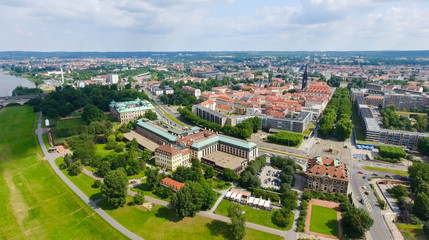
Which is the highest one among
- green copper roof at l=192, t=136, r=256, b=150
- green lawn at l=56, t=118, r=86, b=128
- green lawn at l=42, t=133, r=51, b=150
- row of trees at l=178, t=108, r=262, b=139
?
green copper roof at l=192, t=136, r=256, b=150

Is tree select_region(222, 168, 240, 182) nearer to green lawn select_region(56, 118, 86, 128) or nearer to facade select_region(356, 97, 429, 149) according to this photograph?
facade select_region(356, 97, 429, 149)

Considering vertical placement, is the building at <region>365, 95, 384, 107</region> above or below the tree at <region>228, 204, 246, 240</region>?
above

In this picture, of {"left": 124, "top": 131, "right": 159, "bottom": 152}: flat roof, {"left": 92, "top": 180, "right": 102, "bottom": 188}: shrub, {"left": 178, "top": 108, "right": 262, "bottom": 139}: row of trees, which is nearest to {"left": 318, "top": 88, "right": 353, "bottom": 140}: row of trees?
{"left": 178, "top": 108, "right": 262, "bottom": 139}: row of trees

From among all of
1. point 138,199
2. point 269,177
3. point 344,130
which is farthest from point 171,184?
point 344,130

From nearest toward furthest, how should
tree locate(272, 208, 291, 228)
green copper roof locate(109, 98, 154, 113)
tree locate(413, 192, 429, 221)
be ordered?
1. tree locate(272, 208, 291, 228)
2. tree locate(413, 192, 429, 221)
3. green copper roof locate(109, 98, 154, 113)

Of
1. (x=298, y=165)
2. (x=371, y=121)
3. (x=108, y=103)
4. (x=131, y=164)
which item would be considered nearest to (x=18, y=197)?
(x=131, y=164)

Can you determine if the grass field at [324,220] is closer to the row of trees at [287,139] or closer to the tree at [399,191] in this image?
the tree at [399,191]
